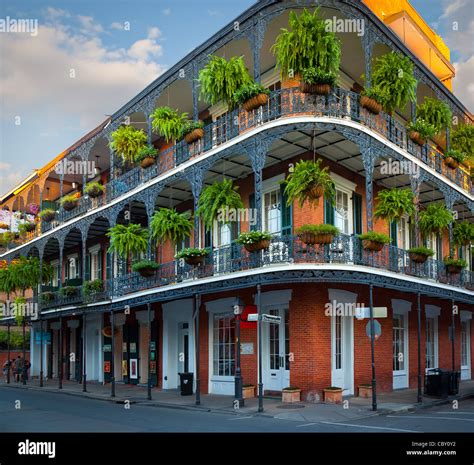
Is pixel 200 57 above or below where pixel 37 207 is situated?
above

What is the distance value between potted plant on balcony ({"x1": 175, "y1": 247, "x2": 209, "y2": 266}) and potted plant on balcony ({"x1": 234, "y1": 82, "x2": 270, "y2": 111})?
433 cm

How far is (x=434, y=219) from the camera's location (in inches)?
761

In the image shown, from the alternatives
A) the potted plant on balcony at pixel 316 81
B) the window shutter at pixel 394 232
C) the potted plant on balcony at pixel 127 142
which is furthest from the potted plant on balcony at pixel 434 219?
the potted plant on balcony at pixel 127 142

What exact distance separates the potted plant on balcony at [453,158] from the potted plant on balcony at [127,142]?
10.7 meters

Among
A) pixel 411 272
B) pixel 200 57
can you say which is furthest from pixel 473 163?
pixel 200 57

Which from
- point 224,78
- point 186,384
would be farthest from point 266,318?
point 224,78

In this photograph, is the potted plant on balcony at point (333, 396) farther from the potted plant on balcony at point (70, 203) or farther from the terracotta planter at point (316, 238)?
the potted plant on balcony at point (70, 203)

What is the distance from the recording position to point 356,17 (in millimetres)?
16844

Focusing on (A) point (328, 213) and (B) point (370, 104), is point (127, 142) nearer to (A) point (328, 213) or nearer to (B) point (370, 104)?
(A) point (328, 213)

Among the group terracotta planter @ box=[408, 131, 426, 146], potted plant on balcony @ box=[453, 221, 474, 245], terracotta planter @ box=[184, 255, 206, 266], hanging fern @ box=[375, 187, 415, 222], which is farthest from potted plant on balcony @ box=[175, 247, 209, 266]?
potted plant on balcony @ box=[453, 221, 474, 245]

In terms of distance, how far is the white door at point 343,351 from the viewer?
17.5 m
